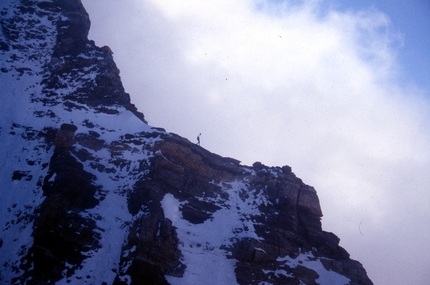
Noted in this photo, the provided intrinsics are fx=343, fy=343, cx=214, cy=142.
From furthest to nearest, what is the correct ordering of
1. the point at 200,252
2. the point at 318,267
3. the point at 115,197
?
the point at 318,267 → the point at 115,197 → the point at 200,252

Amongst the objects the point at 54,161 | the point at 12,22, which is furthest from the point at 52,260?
the point at 12,22

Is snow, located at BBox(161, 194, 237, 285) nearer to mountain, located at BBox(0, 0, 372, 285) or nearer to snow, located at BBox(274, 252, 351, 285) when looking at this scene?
mountain, located at BBox(0, 0, 372, 285)

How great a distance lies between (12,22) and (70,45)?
11.8 m

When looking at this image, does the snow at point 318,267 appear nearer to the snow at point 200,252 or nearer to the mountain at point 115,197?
the mountain at point 115,197

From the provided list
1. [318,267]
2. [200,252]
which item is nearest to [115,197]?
[200,252]

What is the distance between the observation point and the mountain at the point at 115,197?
38.1 meters

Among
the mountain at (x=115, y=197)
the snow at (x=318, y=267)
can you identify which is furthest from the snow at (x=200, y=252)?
the snow at (x=318, y=267)

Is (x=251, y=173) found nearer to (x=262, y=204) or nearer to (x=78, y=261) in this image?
(x=262, y=204)

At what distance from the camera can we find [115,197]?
151ft

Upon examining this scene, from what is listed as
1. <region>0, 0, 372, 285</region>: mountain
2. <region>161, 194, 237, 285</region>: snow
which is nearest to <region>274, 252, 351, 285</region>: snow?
<region>0, 0, 372, 285</region>: mountain

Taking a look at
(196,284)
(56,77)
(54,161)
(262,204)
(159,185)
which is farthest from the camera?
(56,77)

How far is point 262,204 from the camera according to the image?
55.0 metres

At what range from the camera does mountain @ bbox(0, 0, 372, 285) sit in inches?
1499

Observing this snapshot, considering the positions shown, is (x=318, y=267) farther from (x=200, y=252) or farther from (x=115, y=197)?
(x=115, y=197)
